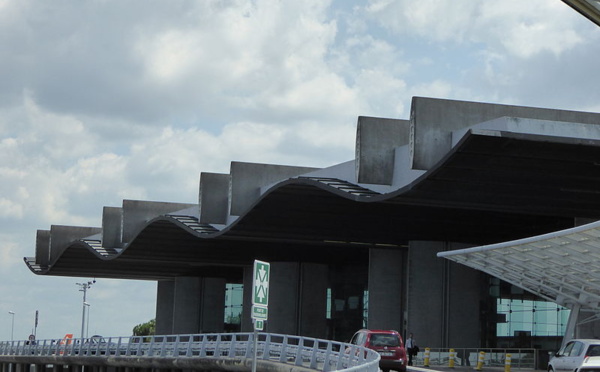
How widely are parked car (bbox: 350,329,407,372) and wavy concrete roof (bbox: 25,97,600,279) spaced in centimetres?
580

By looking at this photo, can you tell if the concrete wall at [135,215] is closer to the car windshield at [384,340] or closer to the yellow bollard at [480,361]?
the yellow bollard at [480,361]

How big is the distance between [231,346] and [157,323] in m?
61.4

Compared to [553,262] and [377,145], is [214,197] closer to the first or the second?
[377,145]

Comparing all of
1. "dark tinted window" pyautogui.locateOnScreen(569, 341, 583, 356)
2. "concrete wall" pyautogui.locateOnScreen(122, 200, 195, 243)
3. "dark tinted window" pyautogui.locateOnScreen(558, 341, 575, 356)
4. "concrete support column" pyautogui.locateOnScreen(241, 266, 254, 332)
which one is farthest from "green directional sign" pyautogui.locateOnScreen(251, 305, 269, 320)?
"concrete support column" pyautogui.locateOnScreen(241, 266, 254, 332)

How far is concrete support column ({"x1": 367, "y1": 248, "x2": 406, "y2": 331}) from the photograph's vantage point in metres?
62.0

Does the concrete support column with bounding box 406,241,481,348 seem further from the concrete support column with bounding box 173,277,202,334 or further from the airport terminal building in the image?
the concrete support column with bounding box 173,277,202,334

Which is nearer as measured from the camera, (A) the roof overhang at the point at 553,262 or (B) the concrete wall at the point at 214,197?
(A) the roof overhang at the point at 553,262

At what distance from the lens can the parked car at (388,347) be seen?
36.7m

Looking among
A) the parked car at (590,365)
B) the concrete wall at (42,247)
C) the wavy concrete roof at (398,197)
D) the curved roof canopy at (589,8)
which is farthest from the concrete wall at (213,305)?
the curved roof canopy at (589,8)

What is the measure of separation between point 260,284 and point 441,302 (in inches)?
1564

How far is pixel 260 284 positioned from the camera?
18656 millimetres

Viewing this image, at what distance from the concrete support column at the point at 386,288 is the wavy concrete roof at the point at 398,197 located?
81 cm

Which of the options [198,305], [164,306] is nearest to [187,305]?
[198,305]

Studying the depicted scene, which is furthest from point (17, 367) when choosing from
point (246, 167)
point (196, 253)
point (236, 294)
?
point (236, 294)
